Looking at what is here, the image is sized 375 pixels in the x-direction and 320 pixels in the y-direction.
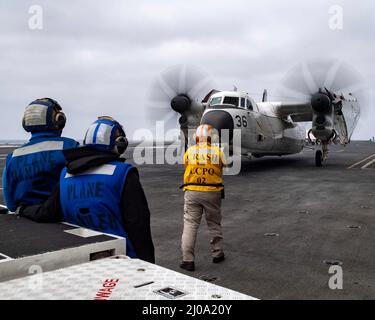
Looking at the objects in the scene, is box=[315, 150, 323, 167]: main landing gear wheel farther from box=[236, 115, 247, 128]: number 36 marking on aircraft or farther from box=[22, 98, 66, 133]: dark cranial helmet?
box=[22, 98, 66, 133]: dark cranial helmet

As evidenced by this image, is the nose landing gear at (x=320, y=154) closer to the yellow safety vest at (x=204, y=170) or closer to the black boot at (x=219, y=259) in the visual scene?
the yellow safety vest at (x=204, y=170)

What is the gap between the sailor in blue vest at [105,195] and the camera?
2971mm

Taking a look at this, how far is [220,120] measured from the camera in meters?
14.8

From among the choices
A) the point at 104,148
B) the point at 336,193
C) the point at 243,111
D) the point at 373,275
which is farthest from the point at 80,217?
the point at 243,111

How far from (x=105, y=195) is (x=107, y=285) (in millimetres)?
1123

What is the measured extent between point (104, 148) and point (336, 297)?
3.10 meters

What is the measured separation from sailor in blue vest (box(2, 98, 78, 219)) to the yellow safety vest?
84.4 inches

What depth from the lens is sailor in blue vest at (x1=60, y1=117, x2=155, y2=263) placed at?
9.75 feet

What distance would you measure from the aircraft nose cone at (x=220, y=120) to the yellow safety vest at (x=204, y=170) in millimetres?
9198

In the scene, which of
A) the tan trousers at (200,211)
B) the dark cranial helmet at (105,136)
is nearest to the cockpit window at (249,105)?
the tan trousers at (200,211)

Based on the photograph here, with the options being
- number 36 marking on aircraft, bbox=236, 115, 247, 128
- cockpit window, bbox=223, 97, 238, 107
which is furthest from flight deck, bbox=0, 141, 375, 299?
cockpit window, bbox=223, 97, 238, 107

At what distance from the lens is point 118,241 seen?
251cm

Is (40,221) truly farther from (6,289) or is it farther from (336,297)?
(336,297)

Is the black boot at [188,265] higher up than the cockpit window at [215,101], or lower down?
lower down
